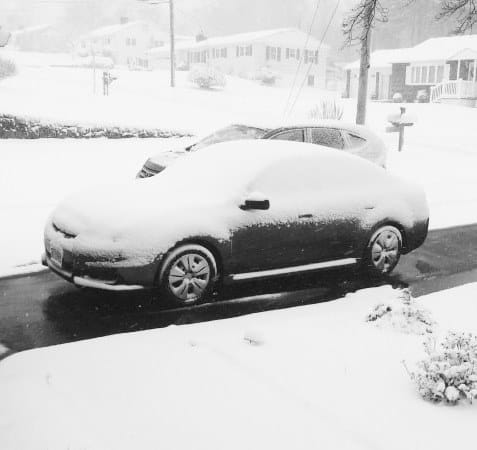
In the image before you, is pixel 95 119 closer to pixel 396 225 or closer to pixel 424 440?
pixel 396 225

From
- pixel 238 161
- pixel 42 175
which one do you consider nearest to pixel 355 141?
pixel 238 161

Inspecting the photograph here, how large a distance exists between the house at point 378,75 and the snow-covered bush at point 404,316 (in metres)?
48.9

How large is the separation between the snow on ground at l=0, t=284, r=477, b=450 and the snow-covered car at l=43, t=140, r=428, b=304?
764mm

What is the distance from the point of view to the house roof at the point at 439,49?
48156 millimetres

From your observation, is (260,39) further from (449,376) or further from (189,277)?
(449,376)

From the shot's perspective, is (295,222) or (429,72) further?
(429,72)

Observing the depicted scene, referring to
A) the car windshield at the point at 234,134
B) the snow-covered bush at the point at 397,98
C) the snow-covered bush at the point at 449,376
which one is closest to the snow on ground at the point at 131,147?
the car windshield at the point at 234,134

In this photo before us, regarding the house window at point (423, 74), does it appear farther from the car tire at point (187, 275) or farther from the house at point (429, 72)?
the car tire at point (187, 275)

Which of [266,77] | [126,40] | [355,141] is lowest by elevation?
[355,141]

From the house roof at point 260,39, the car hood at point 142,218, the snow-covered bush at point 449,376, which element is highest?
the house roof at point 260,39

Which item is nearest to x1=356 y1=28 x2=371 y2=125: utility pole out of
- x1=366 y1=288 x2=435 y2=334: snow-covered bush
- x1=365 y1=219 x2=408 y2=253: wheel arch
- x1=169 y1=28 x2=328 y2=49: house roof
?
x1=365 y1=219 x2=408 y2=253: wheel arch

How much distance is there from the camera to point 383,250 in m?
8.23

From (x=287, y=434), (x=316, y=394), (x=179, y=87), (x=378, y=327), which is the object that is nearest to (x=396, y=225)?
(x=378, y=327)

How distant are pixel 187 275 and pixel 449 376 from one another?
9.91 ft
